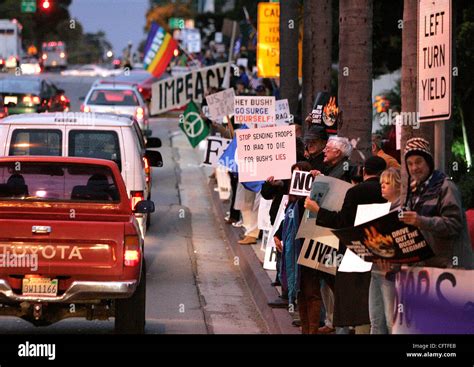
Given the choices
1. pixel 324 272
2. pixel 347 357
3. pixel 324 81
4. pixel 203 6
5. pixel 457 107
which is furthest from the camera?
pixel 203 6

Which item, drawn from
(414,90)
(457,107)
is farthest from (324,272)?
(457,107)

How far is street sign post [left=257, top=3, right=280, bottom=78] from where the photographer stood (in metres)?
27.9

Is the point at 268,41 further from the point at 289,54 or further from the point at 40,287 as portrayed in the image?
the point at 40,287

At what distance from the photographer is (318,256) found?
11.3 metres

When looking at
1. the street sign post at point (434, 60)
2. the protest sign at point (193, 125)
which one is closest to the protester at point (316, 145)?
the street sign post at point (434, 60)

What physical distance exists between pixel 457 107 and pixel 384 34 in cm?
202

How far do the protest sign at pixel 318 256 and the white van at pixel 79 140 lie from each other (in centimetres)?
488

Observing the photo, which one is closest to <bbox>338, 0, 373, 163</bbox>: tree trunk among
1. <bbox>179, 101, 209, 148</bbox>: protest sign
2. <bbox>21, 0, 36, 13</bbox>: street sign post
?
<bbox>179, 101, 209, 148</bbox>: protest sign

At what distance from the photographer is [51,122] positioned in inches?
642

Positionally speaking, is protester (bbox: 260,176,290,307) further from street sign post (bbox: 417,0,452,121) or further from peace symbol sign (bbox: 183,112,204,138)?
peace symbol sign (bbox: 183,112,204,138)

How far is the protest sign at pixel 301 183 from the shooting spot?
38.9 ft

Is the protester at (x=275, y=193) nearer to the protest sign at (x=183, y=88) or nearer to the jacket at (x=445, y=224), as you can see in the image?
the jacket at (x=445, y=224)

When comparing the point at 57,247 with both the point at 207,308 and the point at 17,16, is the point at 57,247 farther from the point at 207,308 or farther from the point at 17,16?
the point at 17,16

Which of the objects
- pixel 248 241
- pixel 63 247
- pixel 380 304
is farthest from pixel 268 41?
pixel 380 304
